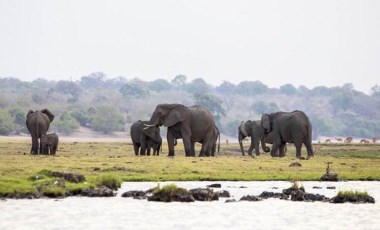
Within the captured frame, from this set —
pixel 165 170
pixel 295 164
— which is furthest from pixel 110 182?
pixel 295 164

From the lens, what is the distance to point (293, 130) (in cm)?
5147

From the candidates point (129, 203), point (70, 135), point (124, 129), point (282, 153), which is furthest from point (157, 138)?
point (124, 129)

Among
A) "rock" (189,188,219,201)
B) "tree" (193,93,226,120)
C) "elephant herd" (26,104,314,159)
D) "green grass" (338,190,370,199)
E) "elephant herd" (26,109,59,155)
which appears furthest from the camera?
"tree" (193,93,226,120)

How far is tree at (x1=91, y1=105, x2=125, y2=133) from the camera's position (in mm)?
141125

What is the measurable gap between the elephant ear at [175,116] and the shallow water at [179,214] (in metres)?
19.1

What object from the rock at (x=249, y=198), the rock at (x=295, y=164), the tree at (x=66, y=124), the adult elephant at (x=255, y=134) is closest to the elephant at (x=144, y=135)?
the adult elephant at (x=255, y=134)

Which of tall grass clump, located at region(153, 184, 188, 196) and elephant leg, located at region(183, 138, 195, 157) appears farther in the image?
elephant leg, located at region(183, 138, 195, 157)

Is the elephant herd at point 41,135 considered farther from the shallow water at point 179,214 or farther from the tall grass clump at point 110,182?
the shallow water at point 179,214

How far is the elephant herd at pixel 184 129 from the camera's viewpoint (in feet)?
157

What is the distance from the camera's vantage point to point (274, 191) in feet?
102

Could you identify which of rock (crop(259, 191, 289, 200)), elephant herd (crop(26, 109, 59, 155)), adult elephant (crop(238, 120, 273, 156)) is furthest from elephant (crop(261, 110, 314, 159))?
rock (crop(259, 191, 289, 200))

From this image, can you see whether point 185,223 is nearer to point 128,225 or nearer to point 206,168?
point 128,225

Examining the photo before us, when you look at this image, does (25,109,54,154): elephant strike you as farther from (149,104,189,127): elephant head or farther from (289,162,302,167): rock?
(289,162,302,167): rock

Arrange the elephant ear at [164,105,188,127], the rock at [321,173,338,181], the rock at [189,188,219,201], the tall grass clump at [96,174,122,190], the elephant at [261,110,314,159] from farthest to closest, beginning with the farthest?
the elephant at [261,110,314,159]
the elephant ear at [164,105,188,127]
the rock at [321,173,338,181]
the tall grass clump at [96,174,122,190]
the rock at [189,188,219,201]
